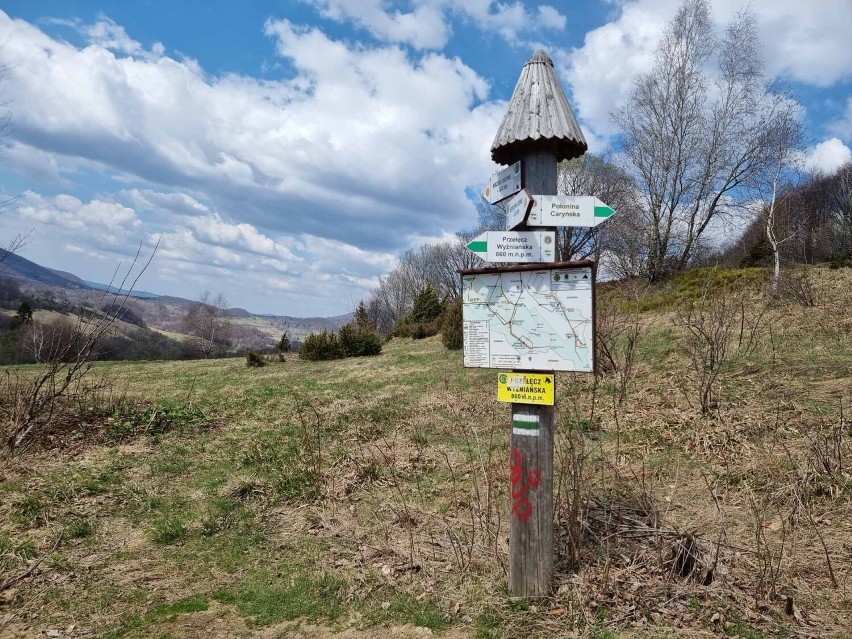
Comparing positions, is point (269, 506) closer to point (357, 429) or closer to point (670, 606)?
point (357, 429)

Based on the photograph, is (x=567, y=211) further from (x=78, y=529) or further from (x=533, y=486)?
(x=78, y=529)

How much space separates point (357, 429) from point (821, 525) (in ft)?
18.3

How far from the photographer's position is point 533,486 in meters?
3.02

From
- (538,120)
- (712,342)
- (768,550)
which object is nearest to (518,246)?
(538,120)

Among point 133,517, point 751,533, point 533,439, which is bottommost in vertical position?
point 133,517

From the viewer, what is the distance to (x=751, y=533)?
3.80 metres

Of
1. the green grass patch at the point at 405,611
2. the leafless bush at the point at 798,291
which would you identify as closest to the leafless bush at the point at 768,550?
the green grass patch at the point at 405,611

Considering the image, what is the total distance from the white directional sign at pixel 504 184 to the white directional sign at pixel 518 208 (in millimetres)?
72

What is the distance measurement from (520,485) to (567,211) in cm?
167

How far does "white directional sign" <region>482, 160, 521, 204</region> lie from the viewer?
3.18 metres

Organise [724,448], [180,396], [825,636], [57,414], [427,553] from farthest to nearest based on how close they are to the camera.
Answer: [180,396] < [57,414] < [724,448] < [427,553] < [825,636]

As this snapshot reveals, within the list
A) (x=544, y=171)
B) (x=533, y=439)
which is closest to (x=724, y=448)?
(x=533, y=439)

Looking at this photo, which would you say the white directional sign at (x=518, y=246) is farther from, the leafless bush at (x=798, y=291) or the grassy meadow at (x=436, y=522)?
the leafless bush at (x=798, y=291)

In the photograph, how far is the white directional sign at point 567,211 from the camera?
9.59 ft
